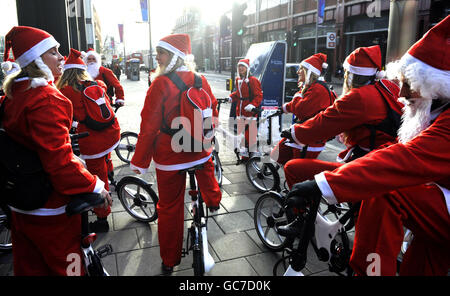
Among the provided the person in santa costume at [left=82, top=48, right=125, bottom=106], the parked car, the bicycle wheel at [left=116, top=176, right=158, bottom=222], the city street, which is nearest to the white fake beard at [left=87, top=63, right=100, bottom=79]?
the person in santa costume at [left=82, top=48, right=125, bottom=106]

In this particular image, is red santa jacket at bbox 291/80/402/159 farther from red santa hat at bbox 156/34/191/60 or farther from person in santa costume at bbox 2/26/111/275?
person in santa costume at bbox 2/26/111/275

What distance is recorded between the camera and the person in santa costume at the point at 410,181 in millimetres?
1552

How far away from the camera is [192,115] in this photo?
2596 mm

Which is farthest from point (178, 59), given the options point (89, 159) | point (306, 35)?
point (306, 35)

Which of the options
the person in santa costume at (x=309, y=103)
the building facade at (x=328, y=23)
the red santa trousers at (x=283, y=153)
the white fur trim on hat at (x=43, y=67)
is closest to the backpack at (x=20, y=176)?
the white fur trim on hat at (x=43, y=67)

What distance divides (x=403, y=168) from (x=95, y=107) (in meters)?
3.10

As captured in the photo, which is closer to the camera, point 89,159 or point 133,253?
point 133,253

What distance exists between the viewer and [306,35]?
31.3m

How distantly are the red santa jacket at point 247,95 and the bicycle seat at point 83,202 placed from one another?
5.04m

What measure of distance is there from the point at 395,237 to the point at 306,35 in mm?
32717

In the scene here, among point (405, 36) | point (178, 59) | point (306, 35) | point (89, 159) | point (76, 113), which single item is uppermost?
point (306, 35)

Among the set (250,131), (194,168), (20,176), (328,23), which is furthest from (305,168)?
(328,23)

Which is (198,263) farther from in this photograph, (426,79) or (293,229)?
(426,79)
